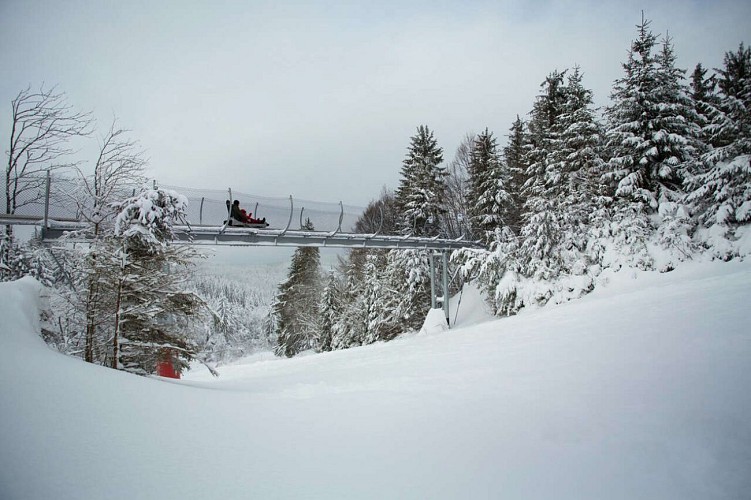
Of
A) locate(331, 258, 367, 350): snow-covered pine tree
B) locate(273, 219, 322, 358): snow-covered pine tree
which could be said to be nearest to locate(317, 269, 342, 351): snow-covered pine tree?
locate(331, 258, 367, 350): snow-covered pine tree

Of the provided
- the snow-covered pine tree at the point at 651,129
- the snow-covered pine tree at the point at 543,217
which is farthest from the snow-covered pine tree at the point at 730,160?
the snow-covered pine tree at the point at 543,217

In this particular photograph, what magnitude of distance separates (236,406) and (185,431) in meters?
0.94

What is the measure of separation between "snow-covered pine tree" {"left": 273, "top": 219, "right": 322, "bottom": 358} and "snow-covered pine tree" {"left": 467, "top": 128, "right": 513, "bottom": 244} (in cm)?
1642

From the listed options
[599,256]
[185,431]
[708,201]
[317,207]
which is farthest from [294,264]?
[185,431]

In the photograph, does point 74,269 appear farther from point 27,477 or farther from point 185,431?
point 27,477

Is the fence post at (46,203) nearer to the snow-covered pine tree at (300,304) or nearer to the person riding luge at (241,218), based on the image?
the person riding luge at (241,218)

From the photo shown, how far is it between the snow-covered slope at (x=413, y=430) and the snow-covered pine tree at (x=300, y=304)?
28.4m

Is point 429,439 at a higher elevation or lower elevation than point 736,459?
lower

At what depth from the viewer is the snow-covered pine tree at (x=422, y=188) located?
23.0 meters

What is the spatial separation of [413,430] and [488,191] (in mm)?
19948

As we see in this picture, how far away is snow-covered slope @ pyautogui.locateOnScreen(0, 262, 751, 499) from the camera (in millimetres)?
2275

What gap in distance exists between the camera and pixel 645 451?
261cm

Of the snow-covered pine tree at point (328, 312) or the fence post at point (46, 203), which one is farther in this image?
the snow-covered pine tree at point (328, 312)

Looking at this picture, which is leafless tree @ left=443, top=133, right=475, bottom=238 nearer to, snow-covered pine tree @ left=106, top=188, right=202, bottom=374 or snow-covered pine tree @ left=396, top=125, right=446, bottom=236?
snow-covered pine tree @ left=396, top=125, right=446, bottom=236
